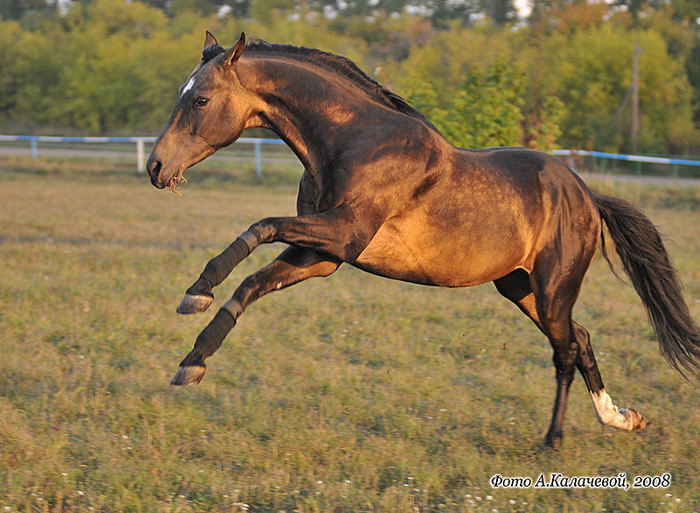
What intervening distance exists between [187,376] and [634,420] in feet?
9.81

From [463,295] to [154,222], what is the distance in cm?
698

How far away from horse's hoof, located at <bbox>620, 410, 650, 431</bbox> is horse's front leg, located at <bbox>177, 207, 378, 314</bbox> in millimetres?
2258

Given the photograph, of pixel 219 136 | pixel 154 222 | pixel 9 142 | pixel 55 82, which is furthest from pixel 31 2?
pixel 219 136

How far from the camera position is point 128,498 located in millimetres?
4098

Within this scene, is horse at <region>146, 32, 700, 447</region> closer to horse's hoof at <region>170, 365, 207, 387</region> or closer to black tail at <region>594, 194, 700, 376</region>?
horse's hoof at <region>170, 365, 207, 387</region>

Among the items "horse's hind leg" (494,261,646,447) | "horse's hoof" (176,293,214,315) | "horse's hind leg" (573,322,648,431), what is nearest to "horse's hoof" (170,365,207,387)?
"horse's hoof" (176,293,214,315)

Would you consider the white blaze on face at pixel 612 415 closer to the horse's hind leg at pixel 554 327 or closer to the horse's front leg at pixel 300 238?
the horse's hind leg at pixel 554 327

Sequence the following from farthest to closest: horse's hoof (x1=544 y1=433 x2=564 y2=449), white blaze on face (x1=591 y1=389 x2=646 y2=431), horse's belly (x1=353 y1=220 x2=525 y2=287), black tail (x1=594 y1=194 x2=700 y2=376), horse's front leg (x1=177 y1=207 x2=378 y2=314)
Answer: black tail (x1=594 y1=194 x2=700 y2=376) < white blaze on face (x1=591 y1=389 x2=646 y2=431) < horse's hoof (x1=544 y1=433 x2=564 y2=449) < horse's belly (x1=353 y1=220 x2=525 y2=287) < horse's front leg (x1=177 y1=207 x2=378 y2=314)

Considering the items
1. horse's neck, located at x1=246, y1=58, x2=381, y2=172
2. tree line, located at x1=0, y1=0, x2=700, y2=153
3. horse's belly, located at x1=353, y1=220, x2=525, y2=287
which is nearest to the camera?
horse's neck, located at x1=246, y1=58, x2=381, y2=172

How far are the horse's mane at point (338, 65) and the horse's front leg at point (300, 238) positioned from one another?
783mm

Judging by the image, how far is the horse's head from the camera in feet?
14.1

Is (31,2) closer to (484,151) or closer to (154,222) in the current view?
(154,222)

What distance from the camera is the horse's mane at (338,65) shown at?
4664 mm

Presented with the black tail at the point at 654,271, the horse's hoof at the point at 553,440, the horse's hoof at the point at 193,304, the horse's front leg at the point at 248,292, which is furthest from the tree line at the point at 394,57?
the horse's hoof at the point at 193,304
